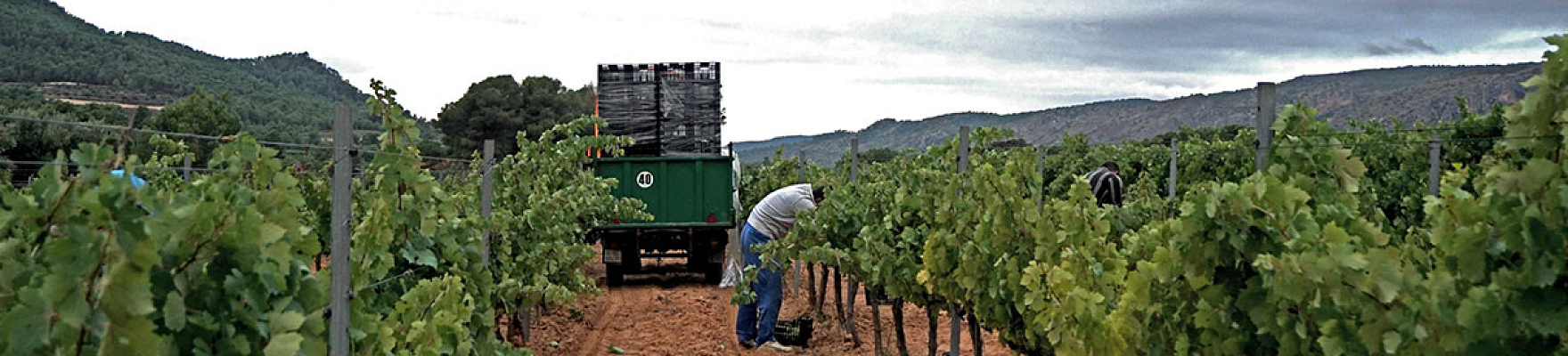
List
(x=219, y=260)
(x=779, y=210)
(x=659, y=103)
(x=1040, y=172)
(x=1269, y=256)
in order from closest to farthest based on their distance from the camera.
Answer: (x=219, y=260)
(x=1269, y=256)
(x=1040, y=172)
(x=779, y=210)
(x=659, y=103)

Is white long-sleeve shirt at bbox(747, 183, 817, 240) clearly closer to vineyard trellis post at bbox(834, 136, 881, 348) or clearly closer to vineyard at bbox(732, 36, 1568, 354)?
vineyard trellis post at bbox(834, 136, 881, 348)

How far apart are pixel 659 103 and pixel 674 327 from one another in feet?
16.4

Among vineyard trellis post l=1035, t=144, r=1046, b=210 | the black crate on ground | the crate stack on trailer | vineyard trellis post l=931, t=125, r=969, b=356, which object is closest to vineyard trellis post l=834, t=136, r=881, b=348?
the black crate on ground

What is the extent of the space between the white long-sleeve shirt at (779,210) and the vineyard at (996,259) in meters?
2.27

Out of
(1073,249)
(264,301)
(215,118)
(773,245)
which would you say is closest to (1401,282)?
(1073,249)

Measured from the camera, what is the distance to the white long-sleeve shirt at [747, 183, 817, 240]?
9.38 meters

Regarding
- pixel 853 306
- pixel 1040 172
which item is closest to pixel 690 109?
pixel 853 306

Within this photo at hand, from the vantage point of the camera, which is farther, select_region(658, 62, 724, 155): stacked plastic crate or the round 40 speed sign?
select_region(658, 62, 724, 155): stacked plastic crate

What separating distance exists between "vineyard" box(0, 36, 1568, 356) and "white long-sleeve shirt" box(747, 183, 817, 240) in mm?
2266

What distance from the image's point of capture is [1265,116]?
3969 millimetres

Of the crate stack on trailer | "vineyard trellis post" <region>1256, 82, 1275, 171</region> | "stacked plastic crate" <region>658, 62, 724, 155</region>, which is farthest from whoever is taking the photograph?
"stacked plastic crate" <region>658, 62, 724, 155</region>

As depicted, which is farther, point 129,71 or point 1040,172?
point 129,71

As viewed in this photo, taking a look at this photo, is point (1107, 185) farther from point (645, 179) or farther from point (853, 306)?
point (645, 179)

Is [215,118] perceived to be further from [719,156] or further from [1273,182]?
[1273,182]
